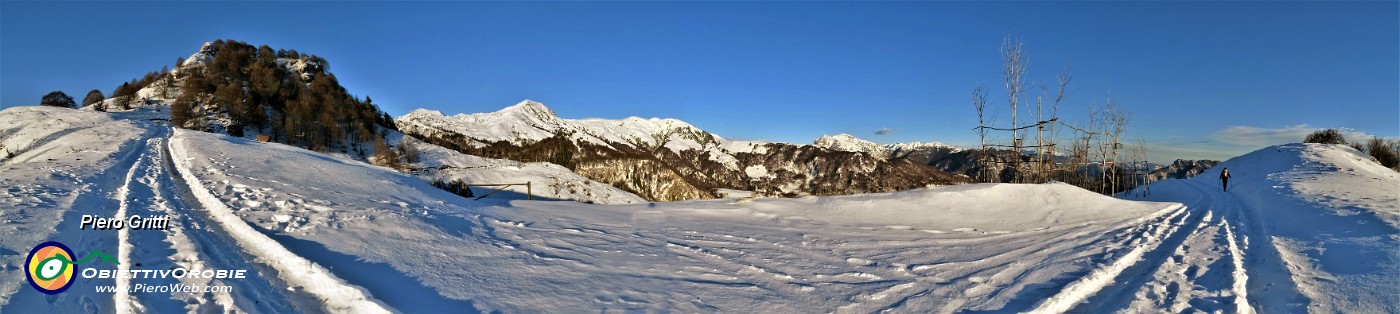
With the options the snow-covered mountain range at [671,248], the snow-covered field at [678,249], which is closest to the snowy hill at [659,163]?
the snow-covered mountain range at [671,248]

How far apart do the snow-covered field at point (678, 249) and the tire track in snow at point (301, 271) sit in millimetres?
24

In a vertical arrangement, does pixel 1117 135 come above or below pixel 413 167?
above

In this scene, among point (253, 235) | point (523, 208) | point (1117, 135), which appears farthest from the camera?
point (1117, 135)

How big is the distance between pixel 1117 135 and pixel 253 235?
40621 mm

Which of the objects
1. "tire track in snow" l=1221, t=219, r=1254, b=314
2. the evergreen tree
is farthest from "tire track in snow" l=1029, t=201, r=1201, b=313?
the evergreen tree

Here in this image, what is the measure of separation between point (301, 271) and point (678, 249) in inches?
168

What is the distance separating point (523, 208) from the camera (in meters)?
11.0

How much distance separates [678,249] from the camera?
7059 millimetres

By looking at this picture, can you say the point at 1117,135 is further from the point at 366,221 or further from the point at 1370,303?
the point at 366,221

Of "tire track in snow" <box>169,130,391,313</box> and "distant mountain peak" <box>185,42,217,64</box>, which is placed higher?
"distant mountain peak" <box>185,42,217,64</box>

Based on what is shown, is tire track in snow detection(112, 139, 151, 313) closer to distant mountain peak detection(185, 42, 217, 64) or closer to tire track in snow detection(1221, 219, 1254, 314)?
tire track in snow detection(1221, 219, 1254, 314)

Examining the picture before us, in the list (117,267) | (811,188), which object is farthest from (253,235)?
(811,188)
